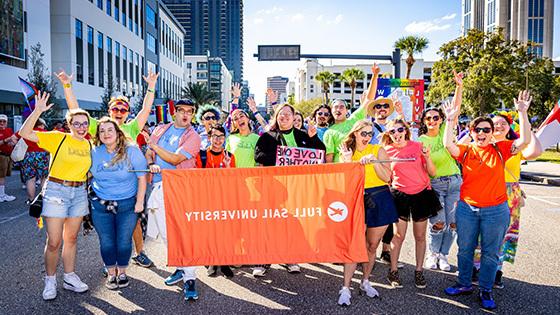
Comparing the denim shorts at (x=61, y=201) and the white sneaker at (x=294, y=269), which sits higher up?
the denim shorts at (x=61, y=201)

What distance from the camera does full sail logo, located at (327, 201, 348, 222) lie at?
432cm

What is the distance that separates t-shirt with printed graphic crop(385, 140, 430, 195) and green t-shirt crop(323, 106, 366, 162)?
→ 0.91 metres

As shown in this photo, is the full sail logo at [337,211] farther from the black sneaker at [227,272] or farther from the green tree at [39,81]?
the green tree at [39,81]

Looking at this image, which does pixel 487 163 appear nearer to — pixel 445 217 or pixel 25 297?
pixel 445 217

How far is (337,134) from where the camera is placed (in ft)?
18.9

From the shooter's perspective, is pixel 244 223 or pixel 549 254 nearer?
pixel 244 223

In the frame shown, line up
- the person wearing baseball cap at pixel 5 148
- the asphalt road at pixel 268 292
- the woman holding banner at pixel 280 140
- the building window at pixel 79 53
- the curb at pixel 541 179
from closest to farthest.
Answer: the asphalt road at pixel 268 292
the woman holding banner at pixel 280 140
the person wearing baseball cap at pixel 5 148
the curb at pixel 541 179
the building window at pixel 79 53

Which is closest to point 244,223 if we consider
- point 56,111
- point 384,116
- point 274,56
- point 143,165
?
point 143,165

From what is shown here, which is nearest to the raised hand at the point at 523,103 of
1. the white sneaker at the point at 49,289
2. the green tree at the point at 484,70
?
the white sneaker at the point at 49,289

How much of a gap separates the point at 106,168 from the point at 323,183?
89.2 inches

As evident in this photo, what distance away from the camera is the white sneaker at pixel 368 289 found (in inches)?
176

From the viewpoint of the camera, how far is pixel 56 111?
22297mm

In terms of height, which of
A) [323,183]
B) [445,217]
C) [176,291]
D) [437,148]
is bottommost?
[176,291]

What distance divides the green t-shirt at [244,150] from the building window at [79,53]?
Result: 31.2m
